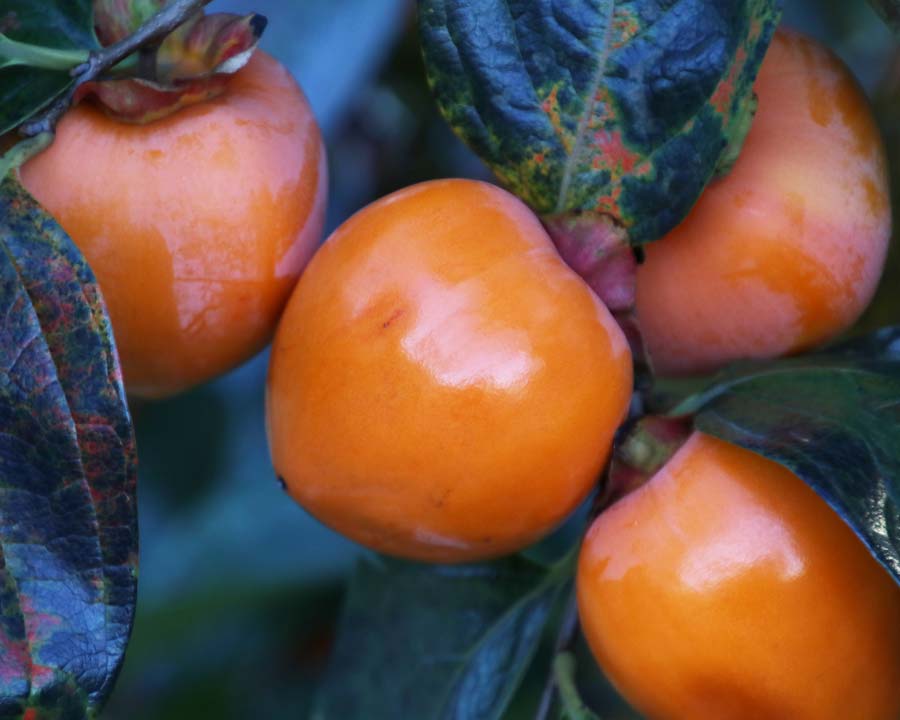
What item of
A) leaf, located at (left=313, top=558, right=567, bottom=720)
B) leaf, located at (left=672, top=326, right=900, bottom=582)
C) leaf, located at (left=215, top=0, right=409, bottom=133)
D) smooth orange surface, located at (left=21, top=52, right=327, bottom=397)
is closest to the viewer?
leaf, located at (left=672, top=326, right=900, bottom=582)

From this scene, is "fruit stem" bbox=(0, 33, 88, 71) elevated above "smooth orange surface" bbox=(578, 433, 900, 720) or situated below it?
above

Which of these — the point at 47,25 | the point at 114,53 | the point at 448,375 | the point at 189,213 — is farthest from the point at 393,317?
the point at 47,25

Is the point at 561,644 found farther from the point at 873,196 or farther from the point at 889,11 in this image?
the point at 889,11

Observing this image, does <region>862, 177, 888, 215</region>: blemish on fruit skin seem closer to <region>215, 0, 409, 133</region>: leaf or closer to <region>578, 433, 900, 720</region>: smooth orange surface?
<region>578, 433, 900, 720</region>: smooth orange surface

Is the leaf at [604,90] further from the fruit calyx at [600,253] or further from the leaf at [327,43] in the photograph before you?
the leaf at [327,43]

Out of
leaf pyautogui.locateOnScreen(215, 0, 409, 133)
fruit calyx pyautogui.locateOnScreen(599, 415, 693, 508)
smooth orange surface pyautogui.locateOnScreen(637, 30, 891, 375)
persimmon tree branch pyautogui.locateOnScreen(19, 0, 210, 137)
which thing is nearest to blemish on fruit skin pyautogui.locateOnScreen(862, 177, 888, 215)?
smooth orange surface pyautogui.locateOnScreen(637, 30, 891, 375)

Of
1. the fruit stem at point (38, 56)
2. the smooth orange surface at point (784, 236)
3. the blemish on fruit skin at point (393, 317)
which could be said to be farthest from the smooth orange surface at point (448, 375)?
the fruit stem at point (38, 56)

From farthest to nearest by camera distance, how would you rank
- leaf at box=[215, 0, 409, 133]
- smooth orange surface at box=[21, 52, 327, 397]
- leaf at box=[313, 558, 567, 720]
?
leaf at box=[215, 0, 409, 133], leaf at box=[313, 558, 567, 720], smooth orange surface at box=[21, 52, 327, 397]

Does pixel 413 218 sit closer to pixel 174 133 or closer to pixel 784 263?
pixel 174 133
